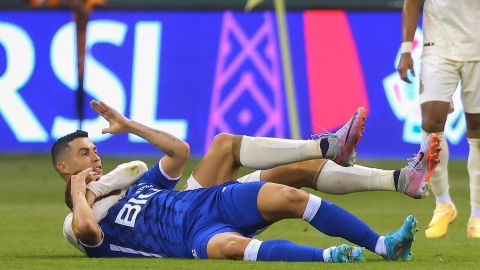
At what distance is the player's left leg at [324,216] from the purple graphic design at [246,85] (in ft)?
28.9

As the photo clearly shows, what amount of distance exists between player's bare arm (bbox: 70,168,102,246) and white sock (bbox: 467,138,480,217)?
313cm

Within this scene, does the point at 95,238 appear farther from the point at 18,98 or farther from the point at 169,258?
the point at 18,98

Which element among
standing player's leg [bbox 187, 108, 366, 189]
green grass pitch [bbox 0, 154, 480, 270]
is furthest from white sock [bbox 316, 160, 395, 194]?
green grass pitch [bbox 0, 154, 480, 270]

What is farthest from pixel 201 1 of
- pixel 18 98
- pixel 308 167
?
pixel 308 167

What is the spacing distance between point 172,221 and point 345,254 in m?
1.09

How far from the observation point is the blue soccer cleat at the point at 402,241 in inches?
290

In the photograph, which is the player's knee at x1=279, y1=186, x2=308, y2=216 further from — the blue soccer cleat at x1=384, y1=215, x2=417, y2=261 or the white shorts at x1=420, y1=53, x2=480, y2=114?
the white shorts at x1=420, y1=53, x2=480, y2=114

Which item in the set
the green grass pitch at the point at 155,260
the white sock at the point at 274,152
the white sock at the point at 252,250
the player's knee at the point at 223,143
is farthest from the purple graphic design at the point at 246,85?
the white sock at the point at 252,250

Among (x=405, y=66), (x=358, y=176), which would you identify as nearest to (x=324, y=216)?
(x=358, y=176)

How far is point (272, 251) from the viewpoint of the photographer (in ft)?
24.1

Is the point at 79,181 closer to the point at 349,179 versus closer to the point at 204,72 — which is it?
the point at 349,179

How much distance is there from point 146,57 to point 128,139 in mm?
1017

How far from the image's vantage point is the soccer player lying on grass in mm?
7469

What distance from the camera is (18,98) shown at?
16.5 meters
